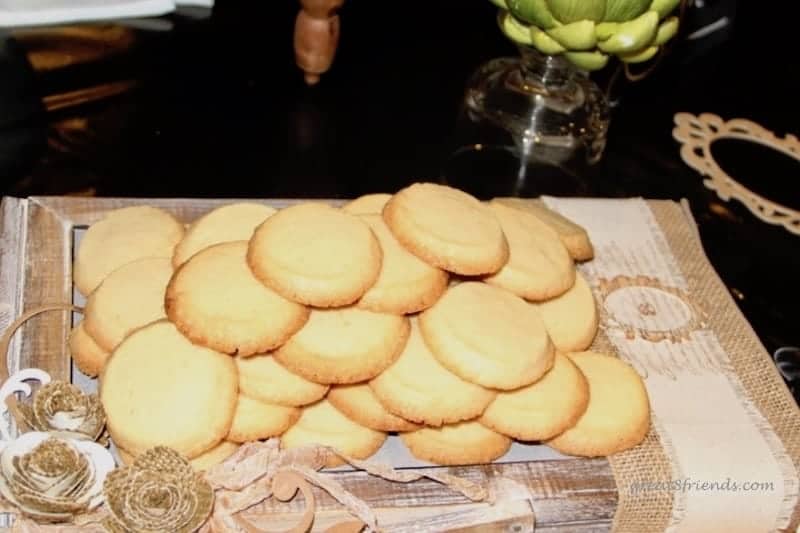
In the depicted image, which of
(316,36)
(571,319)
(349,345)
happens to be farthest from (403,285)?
(316,36)

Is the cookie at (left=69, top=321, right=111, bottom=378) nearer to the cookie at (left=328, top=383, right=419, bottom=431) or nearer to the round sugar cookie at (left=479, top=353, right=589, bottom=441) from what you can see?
the cookie at (left=328, top=383, right=419, bottom=431)

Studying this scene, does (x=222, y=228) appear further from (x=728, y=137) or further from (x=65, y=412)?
(x=728, y=137)

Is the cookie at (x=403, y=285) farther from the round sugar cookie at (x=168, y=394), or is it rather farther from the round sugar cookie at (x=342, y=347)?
the round sugar cookie at (x=168, y=394)

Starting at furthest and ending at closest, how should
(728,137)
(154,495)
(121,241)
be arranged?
(728,137)
(121,241)
(154,495)

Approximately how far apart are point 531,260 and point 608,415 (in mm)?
142

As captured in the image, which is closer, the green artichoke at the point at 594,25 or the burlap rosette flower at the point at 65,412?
the burlap rosette flower at the point at 65,412

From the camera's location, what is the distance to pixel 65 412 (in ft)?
2.18

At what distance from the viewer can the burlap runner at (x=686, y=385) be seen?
0.74 meters

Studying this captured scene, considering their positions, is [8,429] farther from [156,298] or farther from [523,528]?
[523,528]

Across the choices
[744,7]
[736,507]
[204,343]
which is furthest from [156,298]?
[744,7]

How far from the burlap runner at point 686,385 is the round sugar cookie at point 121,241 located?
40 cm

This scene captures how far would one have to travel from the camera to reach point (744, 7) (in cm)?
179

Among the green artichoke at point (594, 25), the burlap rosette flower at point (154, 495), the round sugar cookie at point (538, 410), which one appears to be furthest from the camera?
the green artichoke at point (594, 25)

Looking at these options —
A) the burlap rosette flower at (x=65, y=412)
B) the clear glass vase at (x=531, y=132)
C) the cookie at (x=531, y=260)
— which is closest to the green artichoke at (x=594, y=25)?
the clear glass vase at (x=531, y=132)
